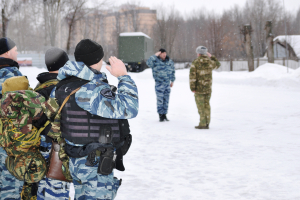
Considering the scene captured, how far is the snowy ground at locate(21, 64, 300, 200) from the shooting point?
3922 millimetres

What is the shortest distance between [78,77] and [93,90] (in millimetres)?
173

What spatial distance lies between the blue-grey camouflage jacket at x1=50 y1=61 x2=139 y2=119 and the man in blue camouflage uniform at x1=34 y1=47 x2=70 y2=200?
2.50 feet

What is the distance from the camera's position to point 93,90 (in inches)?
90.3

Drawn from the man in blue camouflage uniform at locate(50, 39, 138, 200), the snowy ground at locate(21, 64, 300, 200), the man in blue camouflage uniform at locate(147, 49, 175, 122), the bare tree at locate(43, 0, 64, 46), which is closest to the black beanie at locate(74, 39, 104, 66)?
the man in blue camouflage uniform at locate(50, 39, 138, 200)

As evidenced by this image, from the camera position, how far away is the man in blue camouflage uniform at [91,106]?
2273 mm

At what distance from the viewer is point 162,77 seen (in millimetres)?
8781

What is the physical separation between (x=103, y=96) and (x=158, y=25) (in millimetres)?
45609

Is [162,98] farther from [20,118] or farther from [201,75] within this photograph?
[20,118]

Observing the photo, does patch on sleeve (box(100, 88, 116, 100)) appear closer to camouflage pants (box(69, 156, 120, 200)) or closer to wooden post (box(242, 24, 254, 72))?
camouflage pants (box(69, 156, 120, 200))

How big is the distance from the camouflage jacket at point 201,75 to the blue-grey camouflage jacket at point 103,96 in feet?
17.4

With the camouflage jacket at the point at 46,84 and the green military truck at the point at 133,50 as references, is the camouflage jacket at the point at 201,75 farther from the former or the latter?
the green military truck at the point at 133,50

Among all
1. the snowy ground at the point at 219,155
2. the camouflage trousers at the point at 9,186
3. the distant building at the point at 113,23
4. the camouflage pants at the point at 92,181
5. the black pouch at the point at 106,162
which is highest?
the distant building at the point at 113,23

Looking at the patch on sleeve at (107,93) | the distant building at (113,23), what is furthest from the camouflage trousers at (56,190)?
the distant building at (113,23)

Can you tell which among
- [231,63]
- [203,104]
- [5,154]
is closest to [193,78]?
[203,104]
